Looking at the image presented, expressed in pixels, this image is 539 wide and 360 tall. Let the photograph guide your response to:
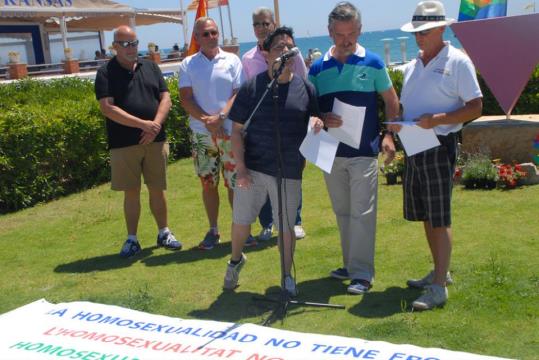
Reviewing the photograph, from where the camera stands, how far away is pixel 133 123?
578 centimetres

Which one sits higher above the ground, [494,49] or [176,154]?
[494,49]

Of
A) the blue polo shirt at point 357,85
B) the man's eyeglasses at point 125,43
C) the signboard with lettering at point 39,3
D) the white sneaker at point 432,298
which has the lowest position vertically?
the white sneaker at point 432,298

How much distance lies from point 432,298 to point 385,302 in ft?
1.16

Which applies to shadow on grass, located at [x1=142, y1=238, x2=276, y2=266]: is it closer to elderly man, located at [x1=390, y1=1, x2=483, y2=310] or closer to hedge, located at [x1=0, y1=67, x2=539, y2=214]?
elderly man, located at [x1=390, y1=1, x2=483, y2=310]

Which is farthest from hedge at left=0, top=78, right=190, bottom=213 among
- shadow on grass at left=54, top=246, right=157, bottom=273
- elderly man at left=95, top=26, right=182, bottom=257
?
elderly man at left=95, top=26, right=182, bottom=257

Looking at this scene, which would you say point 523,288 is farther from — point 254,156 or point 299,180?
point 254,156

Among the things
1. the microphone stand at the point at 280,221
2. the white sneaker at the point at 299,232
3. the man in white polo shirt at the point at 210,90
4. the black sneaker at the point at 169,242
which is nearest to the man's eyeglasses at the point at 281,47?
the microphone stand at the point at 280,221

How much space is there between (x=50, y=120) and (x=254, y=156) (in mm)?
5029

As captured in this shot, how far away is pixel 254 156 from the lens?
464 cm

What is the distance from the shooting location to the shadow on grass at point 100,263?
582 centimetres

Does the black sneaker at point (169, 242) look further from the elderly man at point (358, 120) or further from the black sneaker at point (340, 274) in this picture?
the elderly man at point (358, 120)

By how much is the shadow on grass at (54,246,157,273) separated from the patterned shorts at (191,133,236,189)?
35.3 inches

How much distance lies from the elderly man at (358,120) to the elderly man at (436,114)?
0.25 m

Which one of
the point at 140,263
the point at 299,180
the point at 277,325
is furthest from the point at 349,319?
the point at 140,263
